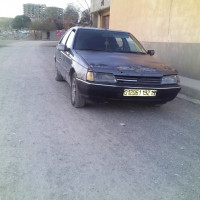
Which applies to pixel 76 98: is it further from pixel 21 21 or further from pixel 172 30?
pixel 21 21

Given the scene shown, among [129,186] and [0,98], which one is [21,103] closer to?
[0,98]

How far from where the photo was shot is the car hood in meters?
4.39

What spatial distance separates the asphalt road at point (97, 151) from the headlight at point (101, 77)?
2.21ft

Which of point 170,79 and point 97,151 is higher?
point 170,79

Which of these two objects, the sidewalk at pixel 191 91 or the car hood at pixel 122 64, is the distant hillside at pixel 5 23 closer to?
the sidewalk at pixel 191 91

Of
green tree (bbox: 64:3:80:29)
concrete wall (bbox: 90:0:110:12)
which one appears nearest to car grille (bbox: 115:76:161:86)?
concrete wall (bbox: 90:0:110:12)

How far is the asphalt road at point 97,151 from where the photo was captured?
249cm

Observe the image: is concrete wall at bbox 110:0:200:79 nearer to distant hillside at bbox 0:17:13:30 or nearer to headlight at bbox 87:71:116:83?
headlight at bbox 87:71:116:83

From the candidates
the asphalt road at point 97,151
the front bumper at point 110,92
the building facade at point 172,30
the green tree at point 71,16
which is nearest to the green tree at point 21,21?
the green tree at point 71,16

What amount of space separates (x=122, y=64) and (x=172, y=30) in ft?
17.9

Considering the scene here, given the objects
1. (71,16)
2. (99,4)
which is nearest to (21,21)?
(71,16)

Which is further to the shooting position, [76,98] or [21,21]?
[21,21]

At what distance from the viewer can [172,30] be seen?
9234 mm

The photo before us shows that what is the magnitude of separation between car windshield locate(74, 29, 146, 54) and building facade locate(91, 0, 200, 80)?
9.45 feet
